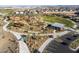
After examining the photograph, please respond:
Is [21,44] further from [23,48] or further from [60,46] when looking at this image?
[60,46]

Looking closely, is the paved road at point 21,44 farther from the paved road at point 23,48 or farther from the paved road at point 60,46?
the paved road at point 60,46

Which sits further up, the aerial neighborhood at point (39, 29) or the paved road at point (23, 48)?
the aerial neighborhood at point (39, 29)

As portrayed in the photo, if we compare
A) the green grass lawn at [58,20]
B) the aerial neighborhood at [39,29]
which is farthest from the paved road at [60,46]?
the green grass lawn at [58,20]

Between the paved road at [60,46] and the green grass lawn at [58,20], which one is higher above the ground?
the green grass lawn at [58,20]

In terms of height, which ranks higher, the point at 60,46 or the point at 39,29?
the point at 39,29

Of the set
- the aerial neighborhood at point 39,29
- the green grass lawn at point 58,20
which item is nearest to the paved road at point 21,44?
the aerial neighborhood at point 39,29

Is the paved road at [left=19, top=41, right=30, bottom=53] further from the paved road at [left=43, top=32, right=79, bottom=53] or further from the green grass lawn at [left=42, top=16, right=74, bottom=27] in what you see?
the green grass lawn at [left=42, top=16, right=74, bottom=27]

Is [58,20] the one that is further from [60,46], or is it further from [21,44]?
[21,44]

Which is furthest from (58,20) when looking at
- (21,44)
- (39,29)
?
(21,44)

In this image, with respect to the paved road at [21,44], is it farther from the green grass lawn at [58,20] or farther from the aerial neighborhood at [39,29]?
the green grass lawn at [58,20]

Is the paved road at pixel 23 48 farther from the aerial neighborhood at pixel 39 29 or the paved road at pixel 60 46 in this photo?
the paved road at pixel 60 46
